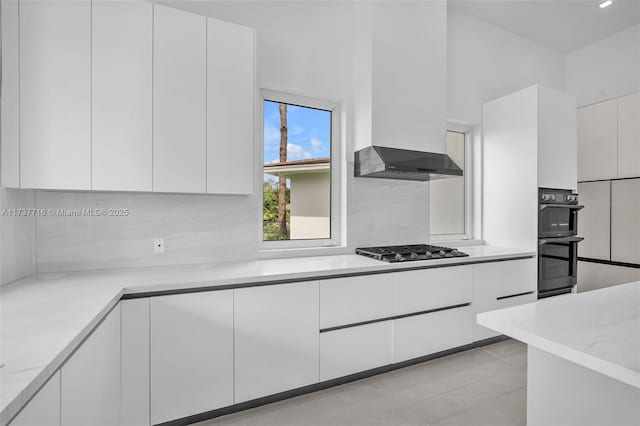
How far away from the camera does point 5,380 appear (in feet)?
2.36

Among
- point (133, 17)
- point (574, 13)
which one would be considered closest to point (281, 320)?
point (133, 17)

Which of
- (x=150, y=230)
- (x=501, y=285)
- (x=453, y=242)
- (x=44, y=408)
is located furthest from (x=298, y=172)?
(x=44, y=408)

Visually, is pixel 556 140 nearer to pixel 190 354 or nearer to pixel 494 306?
pixel 494 306

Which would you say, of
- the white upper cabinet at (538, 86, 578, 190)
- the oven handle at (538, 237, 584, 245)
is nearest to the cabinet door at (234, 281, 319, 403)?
the oven handle at (538, 237, 584, 245)

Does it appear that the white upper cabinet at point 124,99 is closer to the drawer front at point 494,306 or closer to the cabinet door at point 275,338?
the cabinet door at point 275,338

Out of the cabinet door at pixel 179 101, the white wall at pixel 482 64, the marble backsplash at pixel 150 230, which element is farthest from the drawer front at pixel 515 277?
the cabinet door at pixel 179 101

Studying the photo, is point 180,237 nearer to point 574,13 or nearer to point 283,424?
point 283,424

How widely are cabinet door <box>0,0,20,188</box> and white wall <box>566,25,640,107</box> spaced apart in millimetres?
5238

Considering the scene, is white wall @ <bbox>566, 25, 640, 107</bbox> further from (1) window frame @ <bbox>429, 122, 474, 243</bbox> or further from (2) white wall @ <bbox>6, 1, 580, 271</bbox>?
(1) window frame @ <bbox>429, 122, 474, 243</bbox>

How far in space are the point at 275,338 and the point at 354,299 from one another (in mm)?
568

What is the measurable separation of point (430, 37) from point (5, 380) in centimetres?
325

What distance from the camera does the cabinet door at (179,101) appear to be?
1.79 metres

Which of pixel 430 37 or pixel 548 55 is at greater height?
pixel 548 55

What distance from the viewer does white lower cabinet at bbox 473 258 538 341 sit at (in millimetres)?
2648
